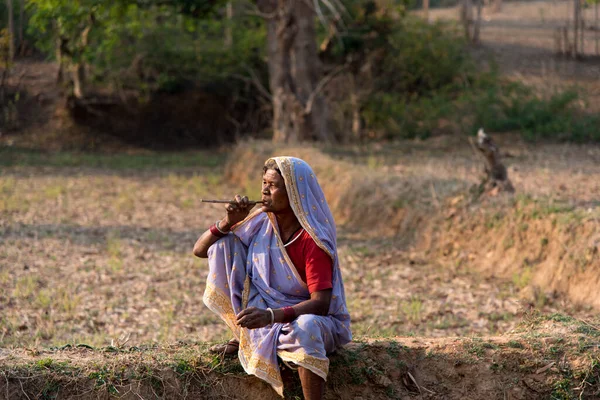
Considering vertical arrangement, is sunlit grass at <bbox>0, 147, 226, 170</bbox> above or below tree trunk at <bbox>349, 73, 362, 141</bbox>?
below

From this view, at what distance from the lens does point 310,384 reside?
4.19 metres

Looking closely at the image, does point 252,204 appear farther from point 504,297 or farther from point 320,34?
point 320,34

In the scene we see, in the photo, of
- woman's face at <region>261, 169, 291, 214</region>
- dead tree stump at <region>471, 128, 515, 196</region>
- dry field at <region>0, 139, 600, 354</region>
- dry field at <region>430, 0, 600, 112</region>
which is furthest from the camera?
dry field at <region>430, 0, 600, 112</region>

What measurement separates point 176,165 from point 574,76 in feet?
38.8

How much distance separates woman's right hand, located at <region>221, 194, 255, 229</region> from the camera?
14.7 ft

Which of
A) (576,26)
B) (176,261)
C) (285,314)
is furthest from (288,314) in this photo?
(576,26)

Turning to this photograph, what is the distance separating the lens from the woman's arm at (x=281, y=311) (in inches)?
163

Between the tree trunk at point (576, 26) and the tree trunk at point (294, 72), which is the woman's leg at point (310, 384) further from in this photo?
the tree trunk at point (576, 26)

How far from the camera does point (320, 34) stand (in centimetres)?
2386

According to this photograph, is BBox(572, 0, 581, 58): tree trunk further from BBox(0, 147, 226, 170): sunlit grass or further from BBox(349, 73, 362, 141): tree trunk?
BBox(0, 147, 226, 170): sunlit grass

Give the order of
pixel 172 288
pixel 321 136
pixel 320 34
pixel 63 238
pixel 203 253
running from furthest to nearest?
pixel 320 34, pixel 321 136, pixel 63 238, pixel 172 288, pixel 203 253

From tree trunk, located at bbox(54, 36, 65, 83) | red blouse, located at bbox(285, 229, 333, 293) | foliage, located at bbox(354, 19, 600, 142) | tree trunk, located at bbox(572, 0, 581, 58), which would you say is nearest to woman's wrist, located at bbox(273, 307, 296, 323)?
red blouse, located at bbox(285, 229, 333, 293)

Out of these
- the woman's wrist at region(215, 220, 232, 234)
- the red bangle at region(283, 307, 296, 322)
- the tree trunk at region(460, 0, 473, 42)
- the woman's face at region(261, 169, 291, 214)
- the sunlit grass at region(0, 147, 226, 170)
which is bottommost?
the sunlit grass at region(0, 147, 226, 170)

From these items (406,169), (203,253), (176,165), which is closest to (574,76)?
(176,165)
